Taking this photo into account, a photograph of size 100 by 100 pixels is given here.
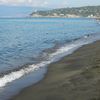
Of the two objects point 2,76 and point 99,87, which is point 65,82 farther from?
point 2,76

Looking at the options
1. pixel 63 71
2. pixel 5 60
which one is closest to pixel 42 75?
pixel 63 71

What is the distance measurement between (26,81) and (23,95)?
10.5 feet

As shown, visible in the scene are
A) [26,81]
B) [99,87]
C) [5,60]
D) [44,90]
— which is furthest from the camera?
[5,60]

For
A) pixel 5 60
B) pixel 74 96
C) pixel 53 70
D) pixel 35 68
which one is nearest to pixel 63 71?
pixel 53 70

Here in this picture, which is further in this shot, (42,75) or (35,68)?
(35,68)

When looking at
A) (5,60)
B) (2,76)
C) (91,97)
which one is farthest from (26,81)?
(5,60)

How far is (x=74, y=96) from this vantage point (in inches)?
539

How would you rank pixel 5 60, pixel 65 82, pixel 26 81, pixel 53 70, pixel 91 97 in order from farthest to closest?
pixel 5 60 < pixel 53 70 < pixel 26 81 < pixel 65 82 < pixel 91 97

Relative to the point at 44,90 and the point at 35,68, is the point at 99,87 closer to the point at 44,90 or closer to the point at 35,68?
the point at 44,90

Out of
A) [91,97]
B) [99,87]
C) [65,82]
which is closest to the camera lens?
[91,97]

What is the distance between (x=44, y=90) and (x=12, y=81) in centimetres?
312

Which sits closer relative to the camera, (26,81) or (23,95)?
(23,95)

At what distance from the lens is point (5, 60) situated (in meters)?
27.3

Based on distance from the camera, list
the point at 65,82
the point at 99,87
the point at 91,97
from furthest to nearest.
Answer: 1. the point at 65,82
2. the point at 99,87
3. the point at 91,97
